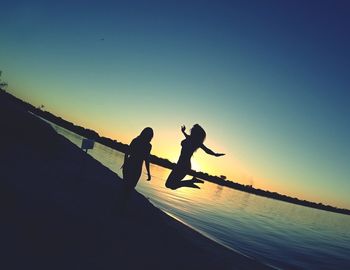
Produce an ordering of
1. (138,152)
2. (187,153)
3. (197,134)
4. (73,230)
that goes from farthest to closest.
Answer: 1. (138,152)
2. (187,153)
3. (197,134)
4. (73,230)

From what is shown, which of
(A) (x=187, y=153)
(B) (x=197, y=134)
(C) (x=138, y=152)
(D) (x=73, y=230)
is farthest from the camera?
(C) (x=138, y=152)


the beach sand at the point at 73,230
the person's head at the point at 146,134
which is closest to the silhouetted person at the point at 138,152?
the person's head at the point at 146,134

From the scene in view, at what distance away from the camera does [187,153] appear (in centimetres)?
1034

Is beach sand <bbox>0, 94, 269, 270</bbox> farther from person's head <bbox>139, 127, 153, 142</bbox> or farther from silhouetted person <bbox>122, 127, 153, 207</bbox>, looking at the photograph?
person's head <bbox>139, 127, 153, 142</bbox>

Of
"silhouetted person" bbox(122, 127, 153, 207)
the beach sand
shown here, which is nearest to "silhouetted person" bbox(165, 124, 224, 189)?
"silhouetted person" bbox(122, 127, 153, 207)

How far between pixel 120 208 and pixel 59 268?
245 inches

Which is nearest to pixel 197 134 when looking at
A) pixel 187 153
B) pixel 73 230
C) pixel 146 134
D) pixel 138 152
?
pixel 187 153

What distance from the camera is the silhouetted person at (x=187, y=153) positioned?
10.0m

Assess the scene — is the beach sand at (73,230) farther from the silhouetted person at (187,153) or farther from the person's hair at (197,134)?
the person's hair at (197,134)

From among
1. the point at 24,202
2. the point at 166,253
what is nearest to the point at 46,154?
the point at 24,202

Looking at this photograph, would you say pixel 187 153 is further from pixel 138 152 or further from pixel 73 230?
pixel 73 230

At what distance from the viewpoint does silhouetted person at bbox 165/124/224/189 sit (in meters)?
10.0

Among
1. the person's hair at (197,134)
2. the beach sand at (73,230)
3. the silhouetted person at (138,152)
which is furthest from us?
the silhouetted person at (138,152)

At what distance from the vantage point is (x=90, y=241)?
7.98m
